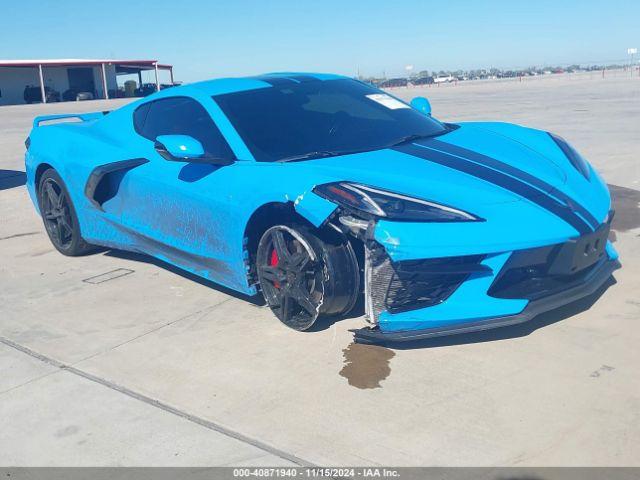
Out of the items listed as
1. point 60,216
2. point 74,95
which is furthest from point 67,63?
point 60,216

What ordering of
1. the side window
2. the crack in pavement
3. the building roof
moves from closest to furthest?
1. the crack in pavement
2. the side window
3. the building roof

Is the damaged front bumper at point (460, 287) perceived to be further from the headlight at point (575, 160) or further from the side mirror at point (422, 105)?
the side mirror at point (422, 105)

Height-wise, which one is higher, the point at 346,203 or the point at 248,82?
the point at 248,82

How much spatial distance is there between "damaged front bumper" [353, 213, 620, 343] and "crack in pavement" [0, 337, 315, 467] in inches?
31.6

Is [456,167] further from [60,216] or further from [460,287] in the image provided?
[60,216]

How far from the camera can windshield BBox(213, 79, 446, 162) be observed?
388 centimetres

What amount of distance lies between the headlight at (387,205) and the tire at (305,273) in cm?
24

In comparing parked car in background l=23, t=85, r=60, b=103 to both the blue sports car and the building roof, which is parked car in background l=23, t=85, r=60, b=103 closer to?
the building roof

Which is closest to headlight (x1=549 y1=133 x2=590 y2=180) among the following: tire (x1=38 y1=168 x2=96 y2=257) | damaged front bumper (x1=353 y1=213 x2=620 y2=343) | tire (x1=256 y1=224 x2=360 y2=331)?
damaged front bumper (x1=353 y1=213 x2=620 y2=343)

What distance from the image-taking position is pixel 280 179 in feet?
11.4

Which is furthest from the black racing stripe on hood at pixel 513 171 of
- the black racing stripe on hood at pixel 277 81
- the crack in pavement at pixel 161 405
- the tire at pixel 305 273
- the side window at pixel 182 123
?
the crack in pavement at pixel 161 405

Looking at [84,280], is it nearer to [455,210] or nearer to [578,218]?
[455,210]

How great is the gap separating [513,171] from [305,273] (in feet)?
3.88

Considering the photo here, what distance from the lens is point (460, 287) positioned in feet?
10.2
